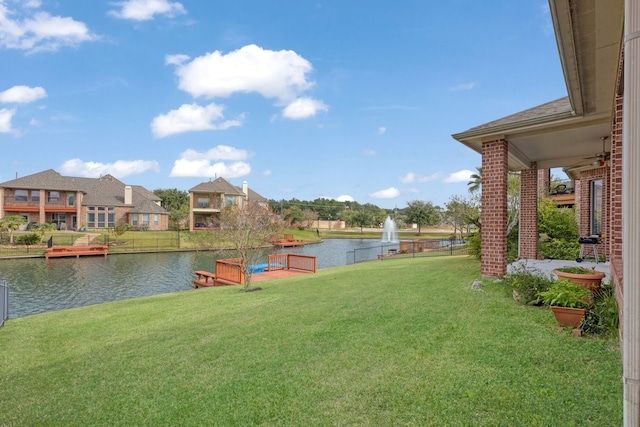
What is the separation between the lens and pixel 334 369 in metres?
3.64

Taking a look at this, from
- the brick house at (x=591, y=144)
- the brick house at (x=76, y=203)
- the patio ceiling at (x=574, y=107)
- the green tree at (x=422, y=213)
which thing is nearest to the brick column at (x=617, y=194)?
the brick house at (x=591, y=144)

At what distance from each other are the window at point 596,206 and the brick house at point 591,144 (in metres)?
0.03

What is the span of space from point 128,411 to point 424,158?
73.2 ft

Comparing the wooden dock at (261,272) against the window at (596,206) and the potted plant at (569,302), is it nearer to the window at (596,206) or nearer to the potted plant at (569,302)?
the window at (596,206)

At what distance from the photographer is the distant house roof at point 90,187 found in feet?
122

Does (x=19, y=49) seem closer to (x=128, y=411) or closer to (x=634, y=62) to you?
(x=128, y=411)

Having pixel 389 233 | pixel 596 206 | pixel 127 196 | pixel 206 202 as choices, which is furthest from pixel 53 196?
pixel 596 206

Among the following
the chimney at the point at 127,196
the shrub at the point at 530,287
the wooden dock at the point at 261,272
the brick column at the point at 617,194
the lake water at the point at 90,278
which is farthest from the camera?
the chimney at the point at 127,196

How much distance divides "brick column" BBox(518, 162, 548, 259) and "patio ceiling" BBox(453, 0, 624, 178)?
434 mm

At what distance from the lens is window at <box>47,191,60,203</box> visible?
125 ft

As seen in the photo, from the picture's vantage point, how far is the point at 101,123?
30.3 metres

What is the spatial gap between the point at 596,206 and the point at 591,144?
12.8 ft

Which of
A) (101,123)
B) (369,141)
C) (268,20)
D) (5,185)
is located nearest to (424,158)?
(369,141)

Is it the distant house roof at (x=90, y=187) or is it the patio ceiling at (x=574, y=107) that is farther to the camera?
the distant house roof at (x=90, y=187)
